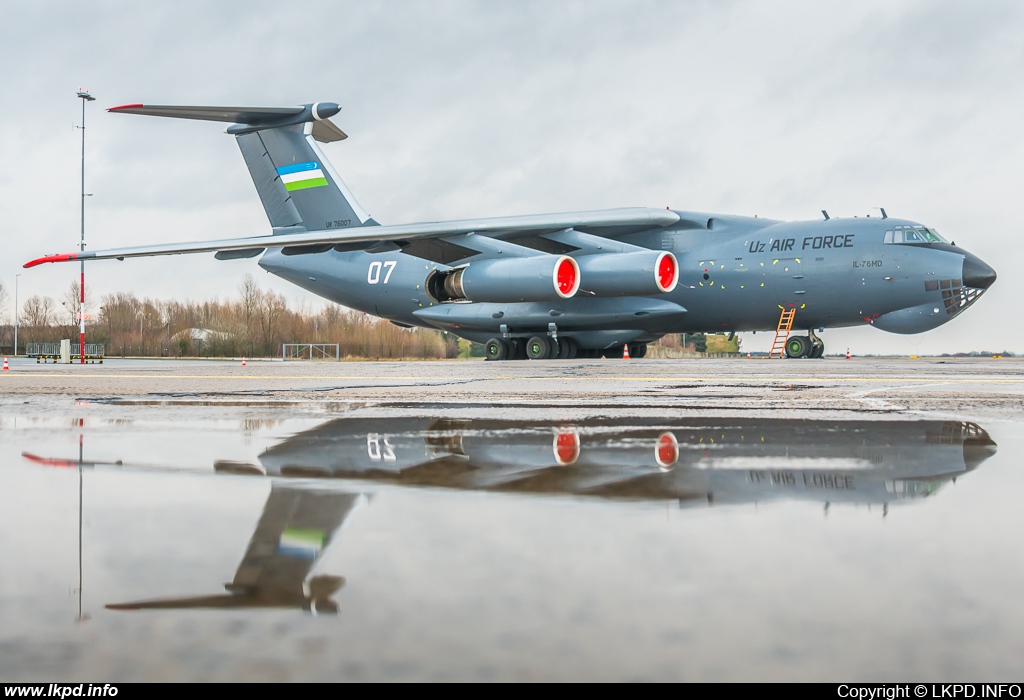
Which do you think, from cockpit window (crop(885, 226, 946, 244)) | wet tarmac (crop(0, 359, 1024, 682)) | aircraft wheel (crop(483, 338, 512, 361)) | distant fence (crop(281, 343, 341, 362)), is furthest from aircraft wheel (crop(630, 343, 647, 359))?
distant fence (crop(281, 343, 341, 362))

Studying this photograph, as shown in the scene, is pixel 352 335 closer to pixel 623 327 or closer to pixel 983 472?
pixel 623 327

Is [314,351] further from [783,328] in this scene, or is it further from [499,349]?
[783,328]

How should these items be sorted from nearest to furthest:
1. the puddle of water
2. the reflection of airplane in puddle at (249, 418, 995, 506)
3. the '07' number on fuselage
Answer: the puddle of water < the reflection of airplane in puddle at (249, 418, 995, 506) < the '07' number on fuselage

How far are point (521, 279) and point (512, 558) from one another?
14.1 m

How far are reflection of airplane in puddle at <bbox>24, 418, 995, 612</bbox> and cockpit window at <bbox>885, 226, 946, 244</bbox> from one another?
13.2 metres

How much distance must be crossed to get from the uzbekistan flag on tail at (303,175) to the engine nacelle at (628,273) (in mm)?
7912

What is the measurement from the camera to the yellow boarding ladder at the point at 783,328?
656 inches

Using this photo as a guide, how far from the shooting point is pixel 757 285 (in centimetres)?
1652

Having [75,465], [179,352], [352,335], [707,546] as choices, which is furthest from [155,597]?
[179,352]

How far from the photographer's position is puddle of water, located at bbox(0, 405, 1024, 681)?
1017 millimetres

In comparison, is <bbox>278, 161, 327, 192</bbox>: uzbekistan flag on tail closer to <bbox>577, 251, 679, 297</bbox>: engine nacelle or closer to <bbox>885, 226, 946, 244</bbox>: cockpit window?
<bbox>577, 251, 679, 297</bbox>: engine nacelle

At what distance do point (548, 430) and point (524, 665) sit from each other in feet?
8.68

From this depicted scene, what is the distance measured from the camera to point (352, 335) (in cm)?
3909

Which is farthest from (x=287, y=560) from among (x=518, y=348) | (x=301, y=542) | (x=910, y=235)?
(x=518, y=348)
